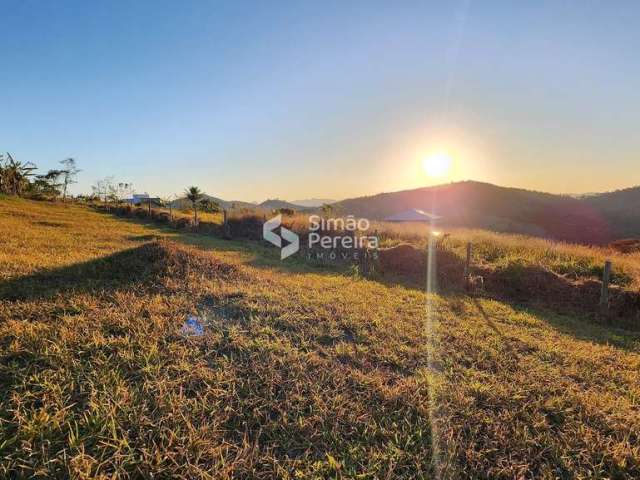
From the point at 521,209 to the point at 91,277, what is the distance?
152ft

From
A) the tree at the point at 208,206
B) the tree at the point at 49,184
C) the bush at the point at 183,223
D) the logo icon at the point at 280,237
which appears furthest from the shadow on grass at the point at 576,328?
the tree at the point at 49,184

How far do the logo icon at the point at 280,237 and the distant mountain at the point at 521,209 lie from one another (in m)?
8.99

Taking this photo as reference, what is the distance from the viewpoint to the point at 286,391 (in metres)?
2.71

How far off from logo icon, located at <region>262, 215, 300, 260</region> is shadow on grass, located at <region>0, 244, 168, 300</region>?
5.64 meters

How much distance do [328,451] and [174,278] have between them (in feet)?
13.7

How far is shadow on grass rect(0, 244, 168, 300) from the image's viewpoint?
447cm

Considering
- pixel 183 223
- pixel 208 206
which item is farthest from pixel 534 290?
pixel 208 206

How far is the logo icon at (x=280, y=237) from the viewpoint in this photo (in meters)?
12.6

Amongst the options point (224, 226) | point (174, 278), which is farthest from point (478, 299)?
point (224, 226)

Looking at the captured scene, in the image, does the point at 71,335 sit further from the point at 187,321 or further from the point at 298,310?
the point at 298,310

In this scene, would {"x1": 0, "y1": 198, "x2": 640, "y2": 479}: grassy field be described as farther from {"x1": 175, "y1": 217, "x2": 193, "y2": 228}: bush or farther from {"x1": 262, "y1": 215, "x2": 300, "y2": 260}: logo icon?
{"x1": 175, "y1": 217, "x2": 193, "y2": 228}: bush

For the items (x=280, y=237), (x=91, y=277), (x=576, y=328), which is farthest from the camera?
(x=280, y=237)

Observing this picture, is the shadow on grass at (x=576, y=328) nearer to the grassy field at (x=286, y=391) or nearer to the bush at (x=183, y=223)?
the grassy field at (x=286, y=391)

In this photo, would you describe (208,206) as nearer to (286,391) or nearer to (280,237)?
(280,237)
